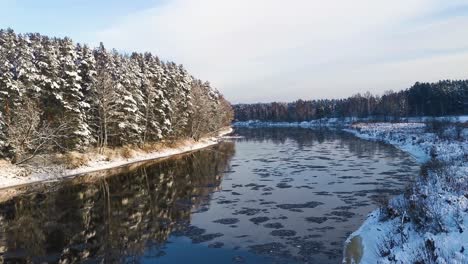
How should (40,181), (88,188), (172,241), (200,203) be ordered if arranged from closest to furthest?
(172,241) < (200,203) < (88,188) < (40,181)

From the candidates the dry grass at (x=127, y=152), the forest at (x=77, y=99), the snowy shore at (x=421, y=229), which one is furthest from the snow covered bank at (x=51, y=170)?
the snowy shore at (x=421, y=229)

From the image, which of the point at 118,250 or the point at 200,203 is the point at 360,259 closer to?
the point at 118,250

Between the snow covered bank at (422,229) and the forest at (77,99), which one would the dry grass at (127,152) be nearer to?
the forest at (77,99)

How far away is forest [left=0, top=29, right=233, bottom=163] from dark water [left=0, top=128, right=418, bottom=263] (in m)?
6.54

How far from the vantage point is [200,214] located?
21016mm

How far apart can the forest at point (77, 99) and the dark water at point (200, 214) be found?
6537mm

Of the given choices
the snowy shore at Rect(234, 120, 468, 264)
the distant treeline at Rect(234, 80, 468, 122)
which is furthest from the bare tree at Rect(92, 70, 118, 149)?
the distant treeline at Rect(234, 80, 468, 122)

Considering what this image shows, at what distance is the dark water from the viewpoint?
50.2 ft

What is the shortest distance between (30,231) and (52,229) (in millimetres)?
970

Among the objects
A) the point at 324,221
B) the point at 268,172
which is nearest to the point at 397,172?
the point at 268,172

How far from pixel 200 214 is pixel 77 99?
26223 millimetres

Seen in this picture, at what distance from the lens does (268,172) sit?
35.3 m

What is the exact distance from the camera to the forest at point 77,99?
3419cm

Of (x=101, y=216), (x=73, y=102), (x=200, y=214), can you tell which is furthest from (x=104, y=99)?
(x=200, y=214)
